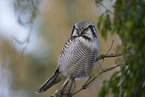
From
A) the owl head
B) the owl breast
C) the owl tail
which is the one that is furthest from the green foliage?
the owl tail

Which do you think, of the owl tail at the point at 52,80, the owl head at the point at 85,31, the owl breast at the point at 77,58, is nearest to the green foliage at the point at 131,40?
the owl breast at the point at 77,58

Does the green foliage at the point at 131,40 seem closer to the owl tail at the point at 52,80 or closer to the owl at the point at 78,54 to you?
the owl at the point at 78,54

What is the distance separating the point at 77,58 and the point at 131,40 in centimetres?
143

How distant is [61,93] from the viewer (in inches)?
87.4

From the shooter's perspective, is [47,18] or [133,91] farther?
[47,18]

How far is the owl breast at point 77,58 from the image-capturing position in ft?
8.56

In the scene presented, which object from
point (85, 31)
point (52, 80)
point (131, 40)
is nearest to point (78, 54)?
point (85, 31)

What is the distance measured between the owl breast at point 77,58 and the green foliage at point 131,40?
100 cm

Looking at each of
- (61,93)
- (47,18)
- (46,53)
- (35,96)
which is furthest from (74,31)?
(47,18)

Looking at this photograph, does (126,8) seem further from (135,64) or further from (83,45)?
(83,45)

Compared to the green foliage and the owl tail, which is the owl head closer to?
the owl tail

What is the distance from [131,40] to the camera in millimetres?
1287

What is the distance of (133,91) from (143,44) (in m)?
0.30

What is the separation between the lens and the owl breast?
261cm
